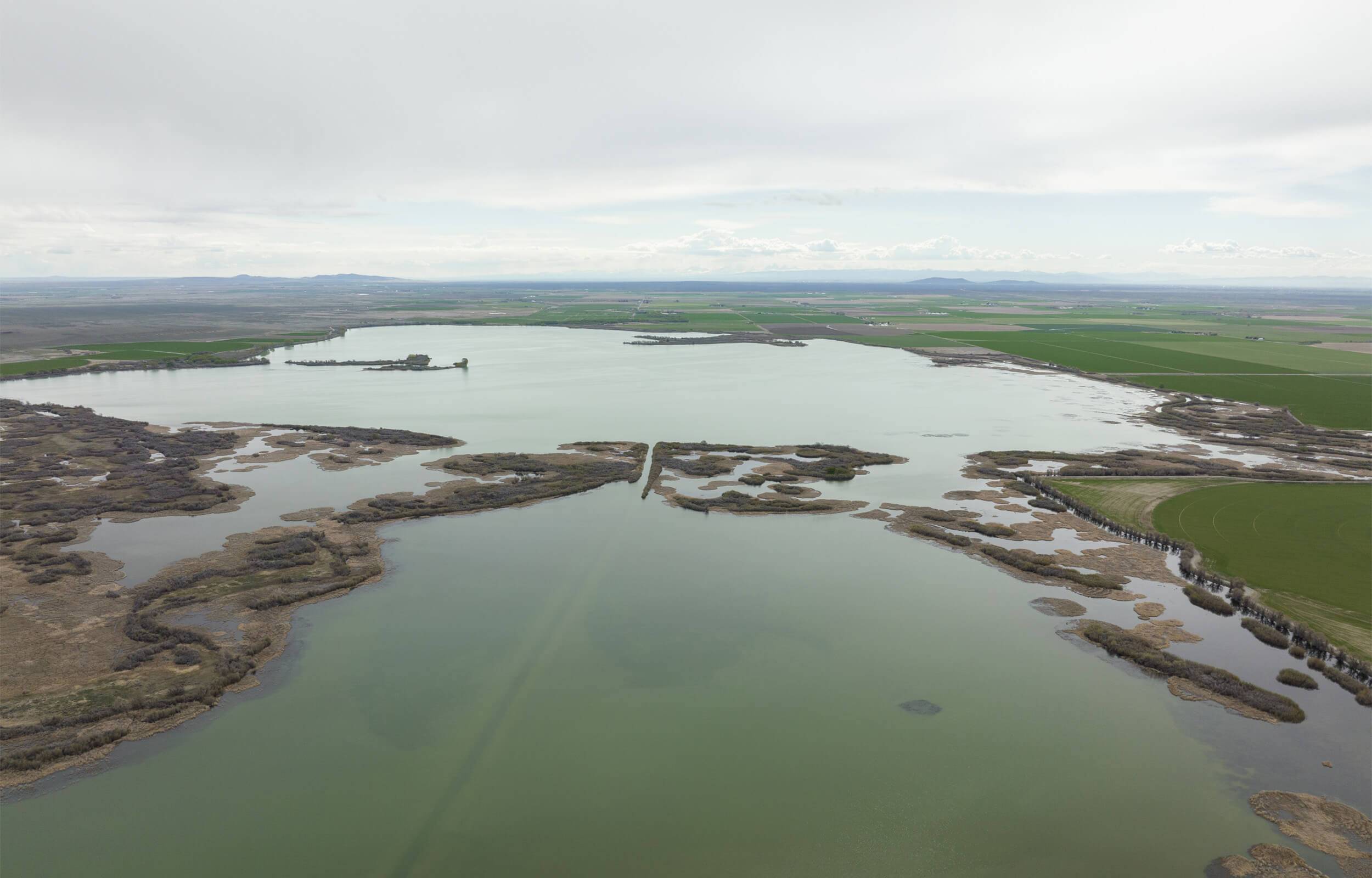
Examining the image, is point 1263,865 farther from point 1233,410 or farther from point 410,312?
point 410,312

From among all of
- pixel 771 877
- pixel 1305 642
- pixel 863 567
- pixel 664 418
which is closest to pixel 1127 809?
pixel 771 877

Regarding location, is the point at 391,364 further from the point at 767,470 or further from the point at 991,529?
the point at 991,529

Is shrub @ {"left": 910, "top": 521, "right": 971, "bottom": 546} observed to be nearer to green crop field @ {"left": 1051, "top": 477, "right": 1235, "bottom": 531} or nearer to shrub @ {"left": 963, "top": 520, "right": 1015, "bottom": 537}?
shrub @ {"left": 963, "top": 520, "right": 1015, "bottom": 537}

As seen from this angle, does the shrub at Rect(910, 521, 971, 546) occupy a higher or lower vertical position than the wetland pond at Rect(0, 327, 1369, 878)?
higher

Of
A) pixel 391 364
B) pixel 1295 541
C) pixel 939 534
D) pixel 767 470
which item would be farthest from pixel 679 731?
pixel 391 364

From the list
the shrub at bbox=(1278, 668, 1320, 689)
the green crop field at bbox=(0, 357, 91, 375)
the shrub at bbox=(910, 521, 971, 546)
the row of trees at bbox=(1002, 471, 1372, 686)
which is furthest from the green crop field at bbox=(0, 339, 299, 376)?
the shrub at bbox=(1278, 668, 1320, 689)

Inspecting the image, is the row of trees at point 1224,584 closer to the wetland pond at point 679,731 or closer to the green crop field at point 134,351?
the wetland pond at point 679,731
